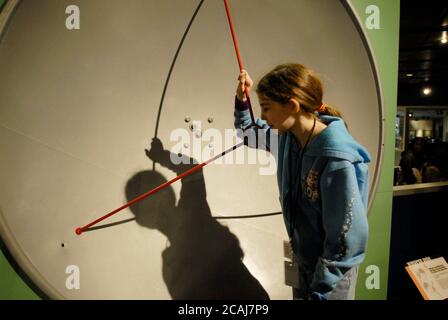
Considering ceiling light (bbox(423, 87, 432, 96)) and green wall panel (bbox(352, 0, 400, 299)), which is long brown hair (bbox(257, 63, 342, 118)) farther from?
ceiling light (bbox(423, 87, 432, 96))

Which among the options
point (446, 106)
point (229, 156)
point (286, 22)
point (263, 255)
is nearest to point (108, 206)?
point (229, 156)

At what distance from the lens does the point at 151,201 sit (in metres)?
0.97

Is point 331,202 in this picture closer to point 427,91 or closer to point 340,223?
point 340,223

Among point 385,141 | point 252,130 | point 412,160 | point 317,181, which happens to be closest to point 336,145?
point 317,181

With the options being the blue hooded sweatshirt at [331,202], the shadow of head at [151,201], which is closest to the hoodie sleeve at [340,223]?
the blue hooded sweatshirt at [331,202]

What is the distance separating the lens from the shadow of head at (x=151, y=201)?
3.11 ft

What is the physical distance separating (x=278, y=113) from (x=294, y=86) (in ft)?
0.25

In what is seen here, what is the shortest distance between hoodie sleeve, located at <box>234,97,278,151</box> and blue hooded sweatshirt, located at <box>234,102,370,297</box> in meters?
A: 0.16

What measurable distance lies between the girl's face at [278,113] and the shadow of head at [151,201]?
36cm

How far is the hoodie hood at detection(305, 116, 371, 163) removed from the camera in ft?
2.36

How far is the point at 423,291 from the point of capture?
1.13 metres

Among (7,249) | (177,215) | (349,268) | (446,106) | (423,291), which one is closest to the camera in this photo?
(349,268)

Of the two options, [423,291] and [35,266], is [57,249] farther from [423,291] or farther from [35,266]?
[423,291]

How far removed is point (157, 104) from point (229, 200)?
14.1 inches
